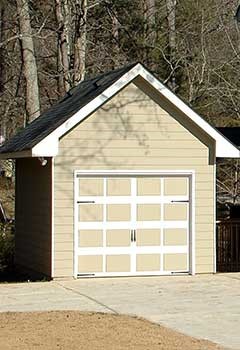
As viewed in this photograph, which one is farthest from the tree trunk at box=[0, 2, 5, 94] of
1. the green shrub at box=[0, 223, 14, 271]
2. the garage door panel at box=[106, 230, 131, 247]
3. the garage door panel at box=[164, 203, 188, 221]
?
the garage door panel at box=[106, 230, 131, 247]

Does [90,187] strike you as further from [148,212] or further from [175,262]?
[175,262]

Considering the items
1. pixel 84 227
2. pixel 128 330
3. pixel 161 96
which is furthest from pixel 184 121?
pixel 128 330

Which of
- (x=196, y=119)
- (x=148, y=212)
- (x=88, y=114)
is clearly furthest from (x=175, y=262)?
(x=88, y=114)

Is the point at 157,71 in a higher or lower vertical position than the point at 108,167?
higher

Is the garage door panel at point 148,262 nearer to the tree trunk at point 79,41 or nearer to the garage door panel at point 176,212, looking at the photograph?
the garage door panel at point 176,212

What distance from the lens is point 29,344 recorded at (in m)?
12.2

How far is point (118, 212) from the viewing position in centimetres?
2097

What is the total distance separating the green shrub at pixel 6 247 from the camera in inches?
1020

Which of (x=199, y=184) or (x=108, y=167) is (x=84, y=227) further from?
(x=199, y=184)

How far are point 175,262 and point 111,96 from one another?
13.7 feet

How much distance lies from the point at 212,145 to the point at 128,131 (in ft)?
6.84

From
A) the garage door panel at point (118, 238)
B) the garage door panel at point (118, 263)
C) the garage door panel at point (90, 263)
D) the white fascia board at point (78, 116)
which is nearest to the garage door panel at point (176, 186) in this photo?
the garage door panel at point (118, 238)

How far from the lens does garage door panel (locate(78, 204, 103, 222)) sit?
20.8 meters

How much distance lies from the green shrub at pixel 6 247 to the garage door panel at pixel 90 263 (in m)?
5.10
